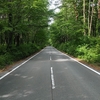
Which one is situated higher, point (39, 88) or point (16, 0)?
point (16, 0)

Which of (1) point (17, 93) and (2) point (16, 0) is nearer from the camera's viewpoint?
(1) point (17, 93)

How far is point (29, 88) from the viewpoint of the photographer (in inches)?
305

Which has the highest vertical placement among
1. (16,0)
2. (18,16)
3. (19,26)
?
(16,0)

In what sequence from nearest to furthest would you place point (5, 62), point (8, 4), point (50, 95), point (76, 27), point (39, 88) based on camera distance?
point (50, 95) → point (39, 88) → point (5, 62) → point (8, 4) → point (76, 27)

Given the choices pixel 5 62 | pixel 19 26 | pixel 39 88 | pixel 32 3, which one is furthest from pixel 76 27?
pixel 39 88

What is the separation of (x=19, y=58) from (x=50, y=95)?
16607 millimetres

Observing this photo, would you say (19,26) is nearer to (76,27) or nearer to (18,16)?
(18,16)

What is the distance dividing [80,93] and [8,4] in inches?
649

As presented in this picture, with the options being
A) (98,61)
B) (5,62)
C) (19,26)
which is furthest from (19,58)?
(98,61)

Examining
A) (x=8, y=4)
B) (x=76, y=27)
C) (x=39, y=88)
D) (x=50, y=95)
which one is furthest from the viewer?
(x=76, y=27)

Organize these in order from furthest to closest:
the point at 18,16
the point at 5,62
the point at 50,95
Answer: the point at 18,16 < the point at 5,62 < the point at 50,95

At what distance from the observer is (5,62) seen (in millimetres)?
16750

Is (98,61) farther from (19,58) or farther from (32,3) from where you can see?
(32,3)

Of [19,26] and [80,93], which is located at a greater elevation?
[19,26]
